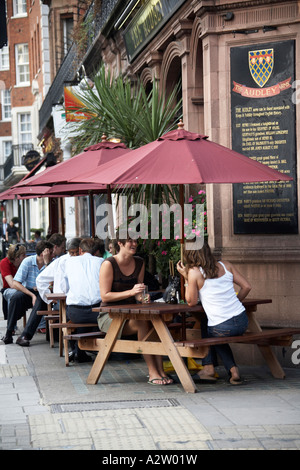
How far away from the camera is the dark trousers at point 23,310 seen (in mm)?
11625

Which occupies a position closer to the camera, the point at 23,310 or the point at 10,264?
the point at 23,310

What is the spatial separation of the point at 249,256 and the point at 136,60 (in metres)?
6.67

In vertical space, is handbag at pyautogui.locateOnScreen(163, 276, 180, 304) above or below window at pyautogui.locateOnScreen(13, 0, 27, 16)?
below

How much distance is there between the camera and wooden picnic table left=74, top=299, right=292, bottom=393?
25.9 ft

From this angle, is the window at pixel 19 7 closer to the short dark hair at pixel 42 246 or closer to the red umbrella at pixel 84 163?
the short dark hair at pixel 42 246

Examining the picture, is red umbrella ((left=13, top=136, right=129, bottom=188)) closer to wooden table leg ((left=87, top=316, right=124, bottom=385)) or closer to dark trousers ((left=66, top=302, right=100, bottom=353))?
dark trousers ((left=66, top=302, right=100, bottom=353))

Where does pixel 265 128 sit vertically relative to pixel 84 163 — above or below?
above

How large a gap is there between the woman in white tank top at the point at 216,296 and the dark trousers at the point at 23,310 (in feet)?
12.5

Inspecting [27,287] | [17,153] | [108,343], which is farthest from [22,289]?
[17,153]

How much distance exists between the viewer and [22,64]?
48.6 metres

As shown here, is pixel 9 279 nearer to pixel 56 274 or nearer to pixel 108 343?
pixel 56 274

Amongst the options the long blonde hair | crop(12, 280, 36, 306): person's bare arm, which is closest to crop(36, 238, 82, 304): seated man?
crop(12, 280, 36, 306): person's bare arm

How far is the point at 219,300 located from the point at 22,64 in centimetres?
4236
